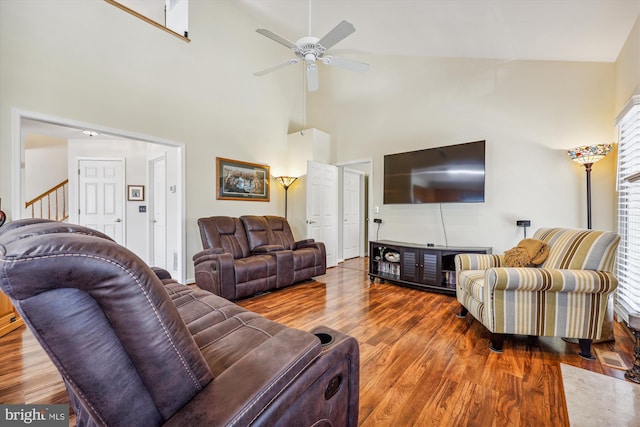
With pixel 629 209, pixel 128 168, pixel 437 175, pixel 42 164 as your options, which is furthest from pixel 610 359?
pixel 42 164

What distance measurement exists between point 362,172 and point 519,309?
4712mm

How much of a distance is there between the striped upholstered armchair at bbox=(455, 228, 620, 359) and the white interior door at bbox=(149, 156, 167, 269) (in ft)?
14.4

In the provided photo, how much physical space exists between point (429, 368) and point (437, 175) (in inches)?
109

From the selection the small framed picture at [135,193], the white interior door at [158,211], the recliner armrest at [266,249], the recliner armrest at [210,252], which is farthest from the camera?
the small framed picture at [135,193]

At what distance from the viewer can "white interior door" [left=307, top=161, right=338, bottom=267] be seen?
16.2ft

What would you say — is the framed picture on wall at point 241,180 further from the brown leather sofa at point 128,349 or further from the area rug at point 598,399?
the area rug at point 598,399

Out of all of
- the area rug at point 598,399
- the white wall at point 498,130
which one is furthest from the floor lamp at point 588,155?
the area rug at point 598,399

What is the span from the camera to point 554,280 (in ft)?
6.23

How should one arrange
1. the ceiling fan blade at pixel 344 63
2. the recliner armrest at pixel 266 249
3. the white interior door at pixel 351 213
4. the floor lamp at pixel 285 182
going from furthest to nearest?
the white interior door at pixel 351 213 < the floor lamp at pixel 285 182 < the recliner armrest at pixel 266 249 < the ceiling fan blade at pixel 344 63

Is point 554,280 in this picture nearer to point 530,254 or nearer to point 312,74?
point 530,254

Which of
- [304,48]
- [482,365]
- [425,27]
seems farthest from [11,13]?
[482,365]

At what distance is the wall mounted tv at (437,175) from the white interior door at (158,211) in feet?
11.8

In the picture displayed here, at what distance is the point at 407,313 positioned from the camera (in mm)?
2836

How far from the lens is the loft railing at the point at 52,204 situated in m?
5.09
